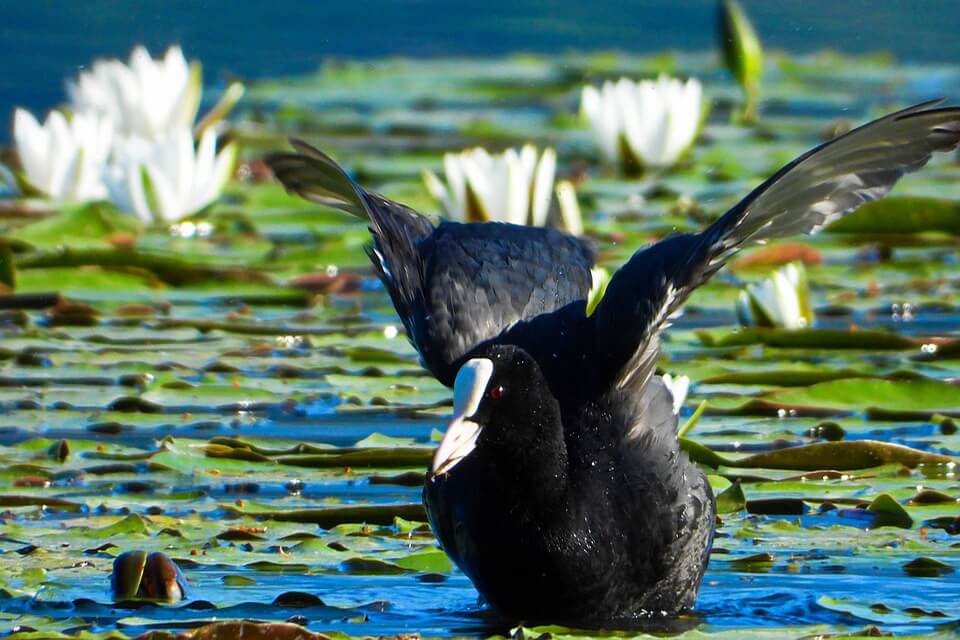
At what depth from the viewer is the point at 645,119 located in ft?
25.5

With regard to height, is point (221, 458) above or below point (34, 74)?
below

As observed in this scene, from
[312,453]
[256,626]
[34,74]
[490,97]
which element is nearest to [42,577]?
[256,626]

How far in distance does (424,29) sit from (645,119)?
8.59 metres

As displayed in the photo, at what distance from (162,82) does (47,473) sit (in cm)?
408

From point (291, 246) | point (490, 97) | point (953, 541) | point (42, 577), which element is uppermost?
point (490, 97)

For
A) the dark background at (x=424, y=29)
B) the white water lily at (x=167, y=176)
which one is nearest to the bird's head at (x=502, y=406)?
the white water lily at (x=167, y=176)

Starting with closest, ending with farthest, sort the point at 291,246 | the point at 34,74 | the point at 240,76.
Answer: the point at 291,246
the point at 34,74
the point at 240,76

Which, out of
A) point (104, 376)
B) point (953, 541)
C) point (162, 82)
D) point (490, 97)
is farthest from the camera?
point (490, 97)

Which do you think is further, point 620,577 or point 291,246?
point 291,246

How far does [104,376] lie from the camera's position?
5121 mm

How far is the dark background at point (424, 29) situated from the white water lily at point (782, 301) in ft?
26.8

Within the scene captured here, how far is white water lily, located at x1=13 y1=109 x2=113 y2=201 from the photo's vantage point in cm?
705

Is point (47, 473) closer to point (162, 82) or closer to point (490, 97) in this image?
point (162, 82)

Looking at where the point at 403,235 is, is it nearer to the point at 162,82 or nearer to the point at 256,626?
the point at 256,626
